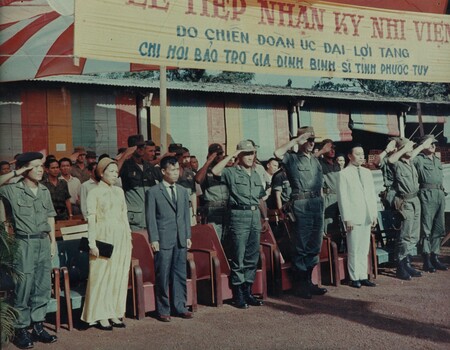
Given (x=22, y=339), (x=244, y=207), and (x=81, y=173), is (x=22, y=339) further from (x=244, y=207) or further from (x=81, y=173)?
(x=81, y=173)

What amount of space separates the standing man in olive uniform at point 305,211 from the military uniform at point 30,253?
274 cm

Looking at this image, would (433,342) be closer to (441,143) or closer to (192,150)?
(192,150)

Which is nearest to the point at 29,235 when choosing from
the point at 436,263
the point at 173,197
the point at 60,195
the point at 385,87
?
the point at 173,197

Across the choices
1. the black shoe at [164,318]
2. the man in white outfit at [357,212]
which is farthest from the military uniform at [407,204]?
the black shoe at [164,318]

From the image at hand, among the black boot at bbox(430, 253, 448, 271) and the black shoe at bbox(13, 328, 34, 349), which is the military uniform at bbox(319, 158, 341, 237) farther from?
the black shoe at bbox(13, 328, 34, 349)

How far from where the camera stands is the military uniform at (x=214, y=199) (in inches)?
296

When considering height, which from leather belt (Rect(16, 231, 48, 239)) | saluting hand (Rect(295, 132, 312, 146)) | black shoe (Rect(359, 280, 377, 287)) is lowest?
black shoe (Rect(359, 280, 377, 287))

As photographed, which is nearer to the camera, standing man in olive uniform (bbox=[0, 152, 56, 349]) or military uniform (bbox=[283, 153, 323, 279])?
standing man in olive uniform (bbox=[0, 152, 56, 349])

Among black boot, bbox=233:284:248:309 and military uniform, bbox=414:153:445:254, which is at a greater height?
military uniform, bbox=414:153:445:254

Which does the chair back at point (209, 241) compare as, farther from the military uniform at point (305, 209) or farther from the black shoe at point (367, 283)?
the black shoe at point (367, 283)

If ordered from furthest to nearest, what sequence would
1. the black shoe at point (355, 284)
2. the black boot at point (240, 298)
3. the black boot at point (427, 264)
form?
the black boot at point (427, 264) → the black shoe at point (355, 284) → the black boot at point (240, 298)

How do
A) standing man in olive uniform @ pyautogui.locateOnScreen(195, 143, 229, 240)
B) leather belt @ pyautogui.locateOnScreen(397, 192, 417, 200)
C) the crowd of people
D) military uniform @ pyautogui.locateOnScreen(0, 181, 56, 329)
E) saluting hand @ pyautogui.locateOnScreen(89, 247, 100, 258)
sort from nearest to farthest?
1. military uniform @ pyautogui.locateOnScreen(0, 181, 56, 329)
2. the crowd of people
3. saluting hand @ pyautogui.locateOnScreen(89, 247, 100, 258)
4. standing man in olive uniform @ pyautogui.locateOnScreen(195, 143, 229, 240)
5. leather belt @ pyautogui.locateOnScreen(397, 192, 417, 200)

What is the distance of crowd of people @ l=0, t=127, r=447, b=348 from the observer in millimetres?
5391

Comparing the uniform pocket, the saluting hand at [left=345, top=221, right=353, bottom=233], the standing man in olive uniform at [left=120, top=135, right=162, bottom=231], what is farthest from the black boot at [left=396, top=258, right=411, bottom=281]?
the uniform pocket
